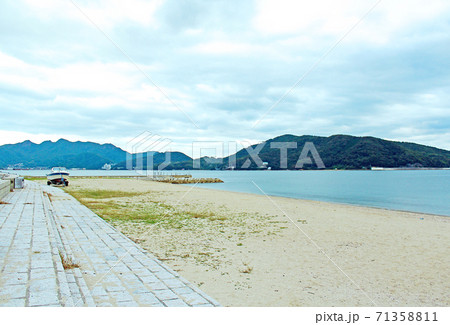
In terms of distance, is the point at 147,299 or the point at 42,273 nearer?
the point at 147,299

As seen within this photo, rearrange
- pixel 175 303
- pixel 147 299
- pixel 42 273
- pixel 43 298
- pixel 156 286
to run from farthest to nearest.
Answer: pixel 156 286 → pixel 42 273 → pixel 147 299 → pixel 175 303 → pixel 43 298

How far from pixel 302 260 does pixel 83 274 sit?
4.61 meters

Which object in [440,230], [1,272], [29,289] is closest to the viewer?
[29,289]

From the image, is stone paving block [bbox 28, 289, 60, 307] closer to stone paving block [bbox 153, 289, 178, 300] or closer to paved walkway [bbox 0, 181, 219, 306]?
paved walkway [bbox 0, 181, 219, 306]

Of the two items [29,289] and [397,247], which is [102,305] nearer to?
[29,289]

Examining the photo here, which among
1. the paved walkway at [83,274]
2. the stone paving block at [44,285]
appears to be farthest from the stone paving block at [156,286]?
the stone paving block at [44,285]

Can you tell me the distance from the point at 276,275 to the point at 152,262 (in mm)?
2364

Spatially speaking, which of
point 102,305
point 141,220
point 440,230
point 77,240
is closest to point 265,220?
point 141,220

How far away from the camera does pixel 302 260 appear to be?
7219mm

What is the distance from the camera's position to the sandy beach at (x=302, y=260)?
5.14 m

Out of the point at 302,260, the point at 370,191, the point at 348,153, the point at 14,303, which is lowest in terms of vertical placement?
the point at 370,191

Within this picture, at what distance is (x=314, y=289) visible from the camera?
17.6 feet

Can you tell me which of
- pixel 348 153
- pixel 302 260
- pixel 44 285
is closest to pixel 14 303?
pixel 44 285

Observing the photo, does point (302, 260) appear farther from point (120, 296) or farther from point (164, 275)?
point (120, 296)
